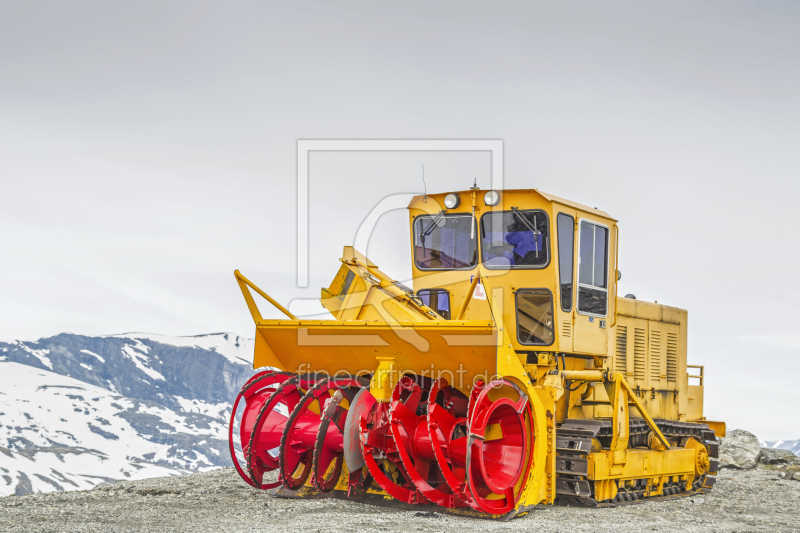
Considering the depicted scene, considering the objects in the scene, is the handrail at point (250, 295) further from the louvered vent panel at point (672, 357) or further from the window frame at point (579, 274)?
the louvered vent panel at point (672, 357)

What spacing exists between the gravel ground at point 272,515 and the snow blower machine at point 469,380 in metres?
0.34

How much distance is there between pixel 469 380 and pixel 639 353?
428 cm

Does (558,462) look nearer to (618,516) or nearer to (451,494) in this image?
(618,516)

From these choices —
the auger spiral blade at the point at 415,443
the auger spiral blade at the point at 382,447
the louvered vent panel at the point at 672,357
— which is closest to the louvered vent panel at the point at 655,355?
the louvered vent panel at the point at 672,357

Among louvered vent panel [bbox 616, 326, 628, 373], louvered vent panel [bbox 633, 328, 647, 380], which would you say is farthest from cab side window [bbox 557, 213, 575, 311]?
louvered vent panel [bbox 633, 328, 647, 380]

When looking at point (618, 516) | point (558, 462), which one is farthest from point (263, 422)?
point (618, 516)

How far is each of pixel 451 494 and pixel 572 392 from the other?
243 cm

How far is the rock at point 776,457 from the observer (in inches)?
681

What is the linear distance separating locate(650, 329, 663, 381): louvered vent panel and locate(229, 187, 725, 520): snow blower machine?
1.06 meters

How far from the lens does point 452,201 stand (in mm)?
10109

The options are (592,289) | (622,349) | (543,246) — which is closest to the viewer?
(543,246)

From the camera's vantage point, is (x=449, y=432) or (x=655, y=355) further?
(x=655, y=355)

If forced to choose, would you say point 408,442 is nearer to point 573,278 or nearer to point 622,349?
point 573,278

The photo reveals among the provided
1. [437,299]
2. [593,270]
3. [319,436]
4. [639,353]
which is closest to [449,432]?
[319,436]
